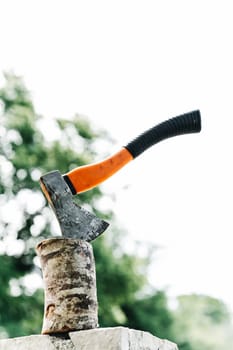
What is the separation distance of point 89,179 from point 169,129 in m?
0.30

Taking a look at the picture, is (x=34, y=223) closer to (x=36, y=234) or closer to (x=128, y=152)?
(x=36, y=234)

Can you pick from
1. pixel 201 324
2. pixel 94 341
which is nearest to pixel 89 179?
pixel 94 341

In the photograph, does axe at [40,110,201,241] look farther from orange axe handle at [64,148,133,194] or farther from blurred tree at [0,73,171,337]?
blurred tree at [0,73,171,337]

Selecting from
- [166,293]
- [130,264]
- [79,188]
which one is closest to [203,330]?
[166,293]

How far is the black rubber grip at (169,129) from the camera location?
5.85 ft

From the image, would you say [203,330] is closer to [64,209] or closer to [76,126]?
[76,126]

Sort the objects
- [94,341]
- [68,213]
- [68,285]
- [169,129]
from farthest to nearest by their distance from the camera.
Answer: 1. [169,129]
2. [68,213]
3. [68,285]
4. [94,341]

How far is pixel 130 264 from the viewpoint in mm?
7414

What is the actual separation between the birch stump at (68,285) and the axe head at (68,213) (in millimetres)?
43

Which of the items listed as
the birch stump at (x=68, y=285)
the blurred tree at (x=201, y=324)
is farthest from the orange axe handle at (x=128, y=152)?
the blurred tree at (x=201, y=324)

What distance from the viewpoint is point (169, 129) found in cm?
180

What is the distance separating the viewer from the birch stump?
5.06 ft

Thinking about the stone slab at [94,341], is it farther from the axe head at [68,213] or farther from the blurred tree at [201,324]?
the blurred tree at [201,324]

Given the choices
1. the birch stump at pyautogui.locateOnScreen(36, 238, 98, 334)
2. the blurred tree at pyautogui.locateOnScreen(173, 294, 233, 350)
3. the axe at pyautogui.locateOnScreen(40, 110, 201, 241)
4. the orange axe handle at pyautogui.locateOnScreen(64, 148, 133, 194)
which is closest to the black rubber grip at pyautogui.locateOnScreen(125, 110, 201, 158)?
the axe at pyautogui.locateOnScreen(40, 110, 201, 241)
